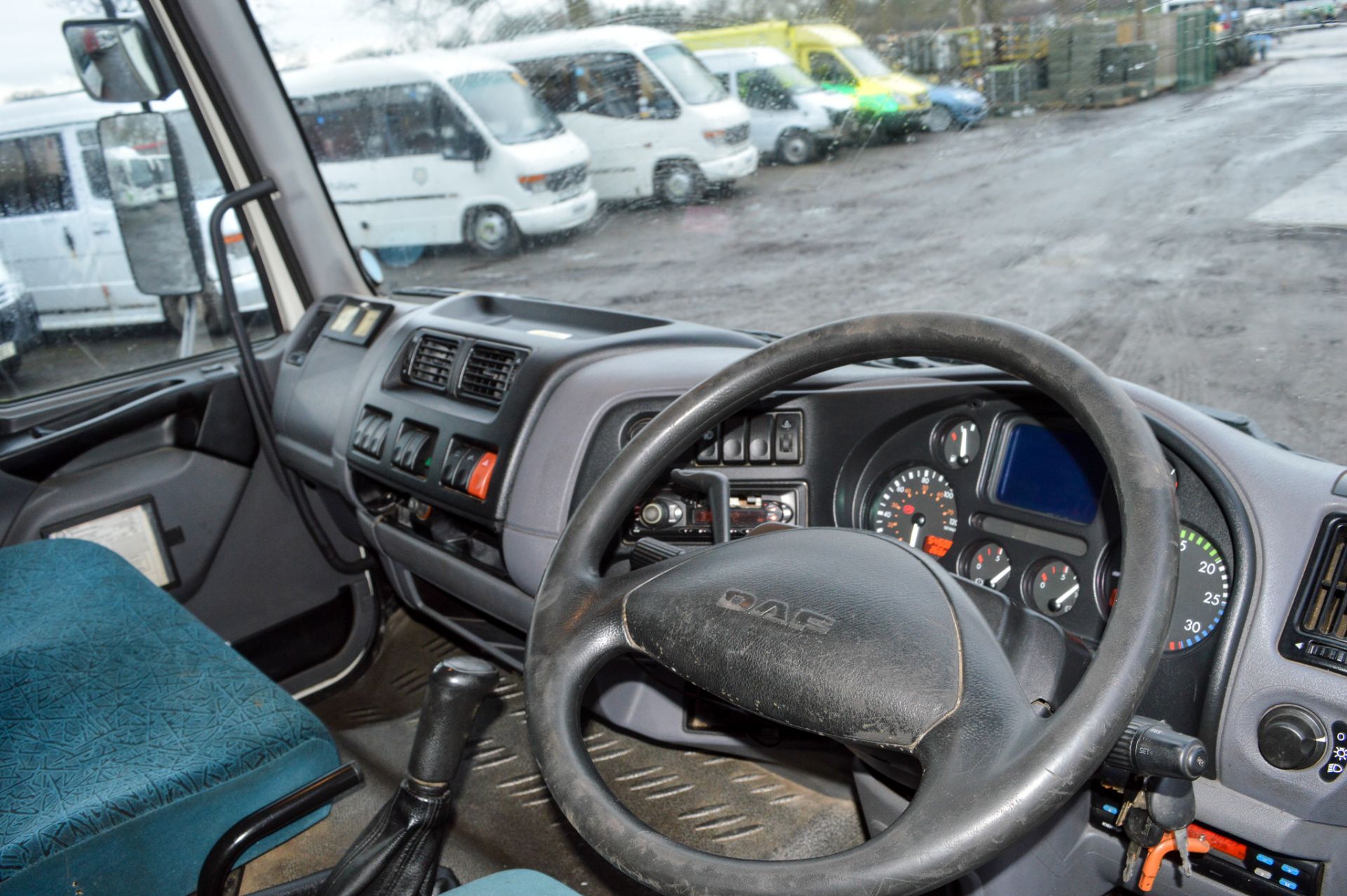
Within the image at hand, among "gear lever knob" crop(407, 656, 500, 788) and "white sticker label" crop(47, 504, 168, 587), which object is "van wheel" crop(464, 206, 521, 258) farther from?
"gear lever knob" crop(407, 656, 500, 788)

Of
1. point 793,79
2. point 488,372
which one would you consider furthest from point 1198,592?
point 488,372

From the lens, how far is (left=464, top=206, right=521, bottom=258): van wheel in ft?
8.18

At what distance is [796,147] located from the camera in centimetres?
185

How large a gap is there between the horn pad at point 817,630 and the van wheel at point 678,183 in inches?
43.1

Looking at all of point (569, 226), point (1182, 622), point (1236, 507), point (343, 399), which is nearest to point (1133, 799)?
point (1182, 622)

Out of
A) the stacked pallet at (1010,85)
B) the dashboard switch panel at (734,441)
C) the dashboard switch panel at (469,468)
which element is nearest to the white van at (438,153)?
the dashboard switch panel at (469,468)

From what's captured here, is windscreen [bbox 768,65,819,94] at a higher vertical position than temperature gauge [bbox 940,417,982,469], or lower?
higher

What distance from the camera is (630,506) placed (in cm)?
129

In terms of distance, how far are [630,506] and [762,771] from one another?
4.36 feet

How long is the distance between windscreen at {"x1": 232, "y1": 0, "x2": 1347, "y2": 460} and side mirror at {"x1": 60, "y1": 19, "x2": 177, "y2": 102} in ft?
0.78

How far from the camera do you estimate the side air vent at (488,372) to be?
2090mm

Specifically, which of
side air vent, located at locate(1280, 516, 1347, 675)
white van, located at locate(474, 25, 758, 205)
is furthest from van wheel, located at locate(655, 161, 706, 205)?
side air vent, located at locate(1280, 516, 1347, 675)

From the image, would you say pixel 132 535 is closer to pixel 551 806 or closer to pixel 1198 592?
pixel 551 806

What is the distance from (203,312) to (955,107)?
2091 mm
